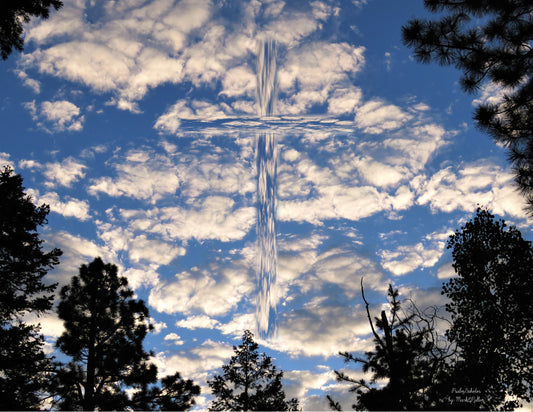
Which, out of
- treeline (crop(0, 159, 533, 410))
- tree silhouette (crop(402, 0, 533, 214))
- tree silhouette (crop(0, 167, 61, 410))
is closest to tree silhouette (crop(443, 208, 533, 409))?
treeline (crop(0, 159, 533, 410))

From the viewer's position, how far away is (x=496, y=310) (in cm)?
1454

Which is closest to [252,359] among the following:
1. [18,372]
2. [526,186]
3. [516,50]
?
[18,372]

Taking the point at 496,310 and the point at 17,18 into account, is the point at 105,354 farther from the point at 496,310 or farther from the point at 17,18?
the point at 496,310

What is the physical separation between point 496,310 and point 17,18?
20828mm

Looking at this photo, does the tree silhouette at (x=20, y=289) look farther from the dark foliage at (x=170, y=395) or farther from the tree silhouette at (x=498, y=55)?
the tree silhouette at (x=498, y=55)

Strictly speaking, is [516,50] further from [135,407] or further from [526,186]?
[135,407]

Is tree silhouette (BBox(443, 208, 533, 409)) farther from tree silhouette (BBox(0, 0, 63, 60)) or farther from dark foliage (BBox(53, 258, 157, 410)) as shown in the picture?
tree silhouette (BBox(0, 0, 63, 60))

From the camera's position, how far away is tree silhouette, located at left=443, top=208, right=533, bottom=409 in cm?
1396

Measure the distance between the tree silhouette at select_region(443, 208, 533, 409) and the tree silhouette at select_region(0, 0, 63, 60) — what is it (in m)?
18.9

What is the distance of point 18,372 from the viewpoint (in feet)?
35.3

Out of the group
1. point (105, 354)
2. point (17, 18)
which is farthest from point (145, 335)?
point (17, 18)

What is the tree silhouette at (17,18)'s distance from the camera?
7012 mm

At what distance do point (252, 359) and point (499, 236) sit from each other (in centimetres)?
1647

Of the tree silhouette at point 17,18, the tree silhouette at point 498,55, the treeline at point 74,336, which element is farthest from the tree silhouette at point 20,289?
the tree silhouette at point 498,55
